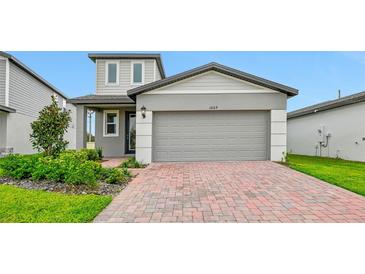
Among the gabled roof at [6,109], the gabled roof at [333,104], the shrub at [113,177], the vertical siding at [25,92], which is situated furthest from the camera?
the vertical siding at [25,92]

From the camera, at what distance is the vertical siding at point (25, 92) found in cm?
1566

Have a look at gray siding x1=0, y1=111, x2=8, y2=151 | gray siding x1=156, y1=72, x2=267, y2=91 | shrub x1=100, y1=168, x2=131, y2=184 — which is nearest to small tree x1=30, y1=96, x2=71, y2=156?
shrub x1=100, y1=168, x2=131, y2=184

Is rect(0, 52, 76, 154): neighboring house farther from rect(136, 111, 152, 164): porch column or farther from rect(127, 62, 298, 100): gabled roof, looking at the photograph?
rect(127, 62, 298, 100): gabled roof

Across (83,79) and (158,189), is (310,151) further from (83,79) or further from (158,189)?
(83,79)

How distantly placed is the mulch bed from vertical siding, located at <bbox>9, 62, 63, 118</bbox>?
11482 mm

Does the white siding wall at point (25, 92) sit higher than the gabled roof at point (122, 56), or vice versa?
the gabled roof at point (122, 56)

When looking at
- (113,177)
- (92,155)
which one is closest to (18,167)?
(113,177)

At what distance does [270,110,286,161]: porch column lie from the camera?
35.3 ft

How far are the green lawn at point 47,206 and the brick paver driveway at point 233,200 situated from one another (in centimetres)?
30

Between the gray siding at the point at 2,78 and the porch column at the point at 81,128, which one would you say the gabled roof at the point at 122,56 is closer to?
the porch column at the point at 81,128

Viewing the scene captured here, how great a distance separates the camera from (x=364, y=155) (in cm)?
1243

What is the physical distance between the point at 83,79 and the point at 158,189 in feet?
49.9

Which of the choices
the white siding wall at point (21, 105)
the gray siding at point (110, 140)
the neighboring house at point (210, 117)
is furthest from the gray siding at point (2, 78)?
the neighboring house at point (210, 117)
